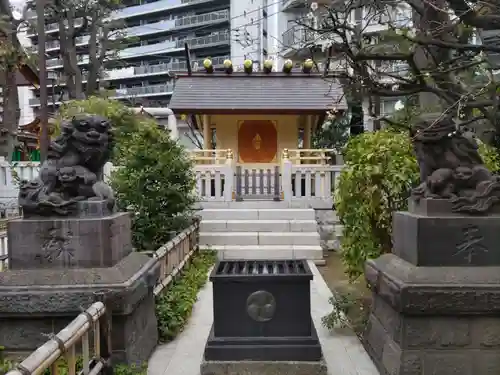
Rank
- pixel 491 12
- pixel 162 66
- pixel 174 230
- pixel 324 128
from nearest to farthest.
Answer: pixel 491 12 < pixel 174 230 < pixel 324 128 < pixel 162 66

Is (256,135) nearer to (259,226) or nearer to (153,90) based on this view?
(259,226)

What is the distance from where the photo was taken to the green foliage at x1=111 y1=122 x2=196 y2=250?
845 cm

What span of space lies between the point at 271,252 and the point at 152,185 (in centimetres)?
335

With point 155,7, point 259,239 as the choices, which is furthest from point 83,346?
point 155,7

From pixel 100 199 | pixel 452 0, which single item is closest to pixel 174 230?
pixel 100 199

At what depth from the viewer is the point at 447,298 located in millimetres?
3707

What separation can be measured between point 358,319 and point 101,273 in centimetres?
355

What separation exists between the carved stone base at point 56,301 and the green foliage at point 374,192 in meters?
3.52

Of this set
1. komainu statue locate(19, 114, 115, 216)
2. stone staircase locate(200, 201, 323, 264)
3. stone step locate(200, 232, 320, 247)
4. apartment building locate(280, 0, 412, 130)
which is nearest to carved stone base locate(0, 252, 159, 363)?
komainu statue locate(19, 114, 115, 216)

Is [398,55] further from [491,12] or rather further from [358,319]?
[358,319]

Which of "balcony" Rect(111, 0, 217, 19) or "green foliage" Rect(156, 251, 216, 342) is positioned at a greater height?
"balcony" Rect(111, 0, 217, 19)

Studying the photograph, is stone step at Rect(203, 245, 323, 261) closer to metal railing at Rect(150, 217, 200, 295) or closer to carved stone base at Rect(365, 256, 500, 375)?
metal railing at Rect(150, 217, 200, 295)

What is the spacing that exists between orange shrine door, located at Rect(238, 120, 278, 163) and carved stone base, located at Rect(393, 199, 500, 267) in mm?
13945

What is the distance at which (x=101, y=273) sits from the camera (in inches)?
156
